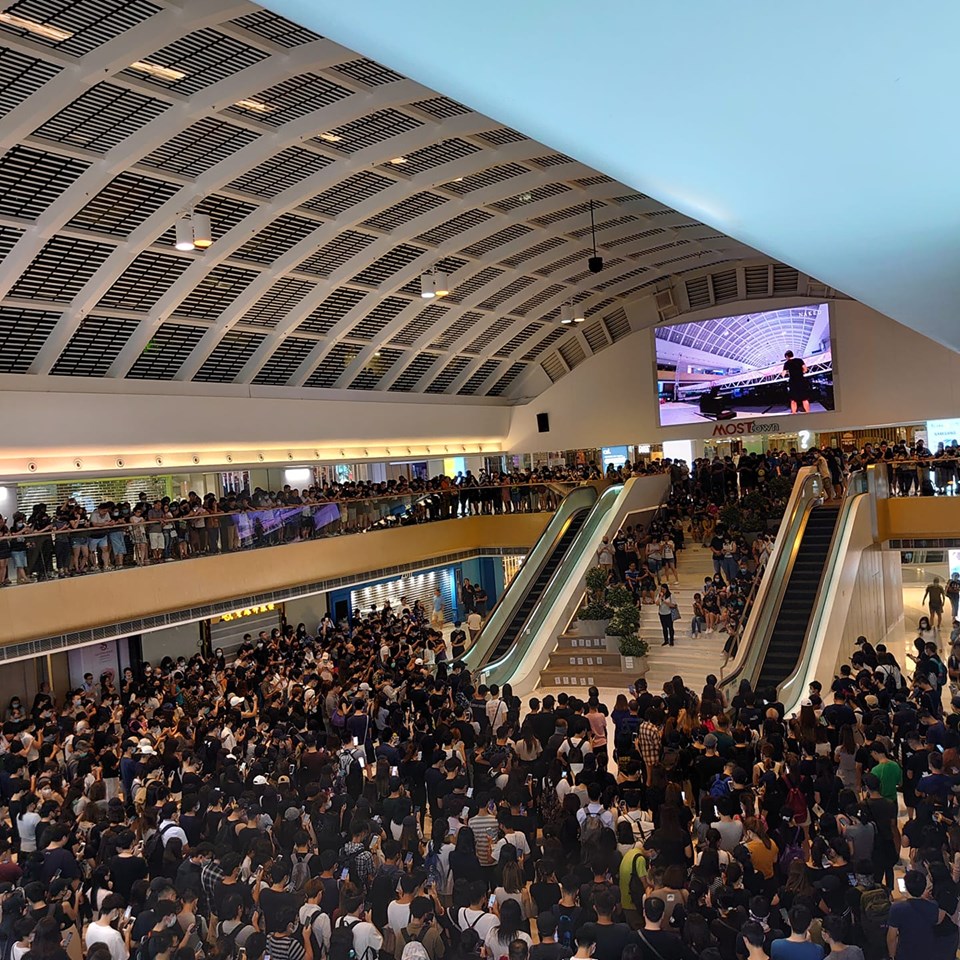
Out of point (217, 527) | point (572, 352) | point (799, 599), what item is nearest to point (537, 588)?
point (799, 599)

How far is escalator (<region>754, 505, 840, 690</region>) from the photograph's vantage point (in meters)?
15.7

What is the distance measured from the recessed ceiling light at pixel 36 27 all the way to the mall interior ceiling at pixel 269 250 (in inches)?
1.5

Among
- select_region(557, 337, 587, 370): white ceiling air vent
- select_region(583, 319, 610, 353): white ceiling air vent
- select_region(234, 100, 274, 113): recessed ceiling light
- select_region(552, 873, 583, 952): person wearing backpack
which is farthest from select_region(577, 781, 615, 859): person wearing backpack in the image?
select_region(557, 337, 587, 370): white ceiling air vent

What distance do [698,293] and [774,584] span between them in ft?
64.7

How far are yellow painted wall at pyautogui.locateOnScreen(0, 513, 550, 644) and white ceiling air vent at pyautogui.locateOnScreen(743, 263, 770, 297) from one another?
12506mm

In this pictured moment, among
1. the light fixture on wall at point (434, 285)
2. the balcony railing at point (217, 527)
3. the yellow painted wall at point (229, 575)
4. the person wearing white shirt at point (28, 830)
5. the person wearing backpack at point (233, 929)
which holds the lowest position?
the person wearing white shirt at point (28, 830)

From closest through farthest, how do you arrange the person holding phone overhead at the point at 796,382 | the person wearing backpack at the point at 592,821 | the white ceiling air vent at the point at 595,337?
the person wearing backpack at the point at 592,821
the person holding phone overhead at the point at 796,382
the white ceiling air vent at the point at 595,337

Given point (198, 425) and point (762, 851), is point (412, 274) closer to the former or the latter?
point (198, 425)

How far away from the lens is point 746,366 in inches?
1318

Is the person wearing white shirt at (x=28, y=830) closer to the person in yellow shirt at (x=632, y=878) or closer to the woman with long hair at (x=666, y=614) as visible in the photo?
the person in yellow shirt at (x=632, y=878)

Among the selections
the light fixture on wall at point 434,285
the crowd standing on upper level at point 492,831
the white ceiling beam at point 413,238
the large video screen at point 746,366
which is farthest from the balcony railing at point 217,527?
the large video screen at point 746,366

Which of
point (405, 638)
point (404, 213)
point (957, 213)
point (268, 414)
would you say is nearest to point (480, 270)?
point (404, 213)

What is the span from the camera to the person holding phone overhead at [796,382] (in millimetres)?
32656

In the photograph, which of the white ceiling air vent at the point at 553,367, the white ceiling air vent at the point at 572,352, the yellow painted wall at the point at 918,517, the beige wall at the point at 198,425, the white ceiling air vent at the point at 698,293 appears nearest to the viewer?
the beige wall at the point at 198,425
